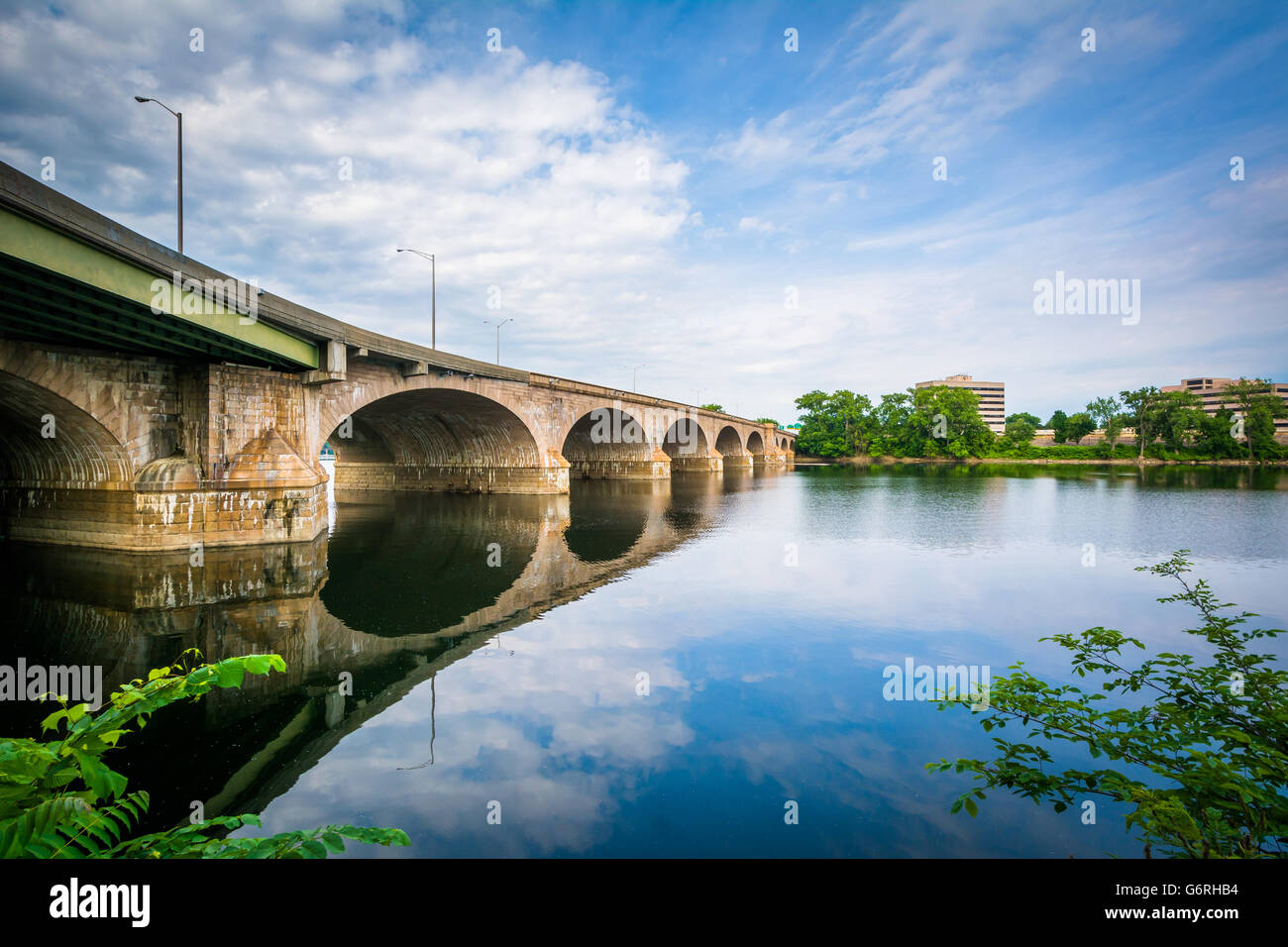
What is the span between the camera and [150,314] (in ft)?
48.1

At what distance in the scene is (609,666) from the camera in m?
10.1

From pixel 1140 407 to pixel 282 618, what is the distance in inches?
5154

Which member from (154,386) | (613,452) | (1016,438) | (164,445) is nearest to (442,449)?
(613,452)

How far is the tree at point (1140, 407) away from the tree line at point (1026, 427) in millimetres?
131

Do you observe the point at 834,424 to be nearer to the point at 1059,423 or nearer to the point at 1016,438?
the point at 1016,438

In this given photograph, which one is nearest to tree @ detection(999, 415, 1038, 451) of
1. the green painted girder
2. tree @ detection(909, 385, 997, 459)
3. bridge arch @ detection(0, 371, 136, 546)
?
tree @ detection(909, 385, 997, 459)

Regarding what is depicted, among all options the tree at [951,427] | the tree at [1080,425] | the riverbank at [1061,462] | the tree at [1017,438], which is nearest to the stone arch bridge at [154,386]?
the riverbank at [1061,462]

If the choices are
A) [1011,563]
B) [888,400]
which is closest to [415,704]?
[1011,563]

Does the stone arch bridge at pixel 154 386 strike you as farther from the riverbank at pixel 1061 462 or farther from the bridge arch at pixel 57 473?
the riverbank at pixel 1061 462

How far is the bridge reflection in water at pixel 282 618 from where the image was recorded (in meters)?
7.25

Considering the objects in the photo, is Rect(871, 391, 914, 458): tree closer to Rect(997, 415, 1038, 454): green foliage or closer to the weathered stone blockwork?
Rect(997, 415, 1038, 454): green foliage

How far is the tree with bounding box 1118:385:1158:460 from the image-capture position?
10406cm

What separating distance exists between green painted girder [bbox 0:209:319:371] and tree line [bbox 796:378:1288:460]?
111 meters
